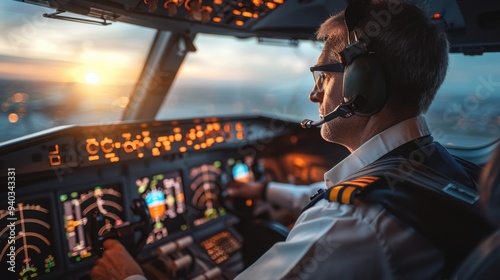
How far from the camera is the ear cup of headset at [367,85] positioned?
3.35 ft

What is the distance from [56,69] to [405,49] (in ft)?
6.03

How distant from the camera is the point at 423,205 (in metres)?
0.82

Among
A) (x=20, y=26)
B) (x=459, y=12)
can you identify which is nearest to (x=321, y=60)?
(x=459, y=12)

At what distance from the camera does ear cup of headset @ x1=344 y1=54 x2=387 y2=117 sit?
3.35ft

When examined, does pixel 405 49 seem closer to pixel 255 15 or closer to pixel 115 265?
pixel 255 15

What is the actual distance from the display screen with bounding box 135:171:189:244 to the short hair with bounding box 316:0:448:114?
1.48m

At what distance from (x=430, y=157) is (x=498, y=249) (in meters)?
0.47

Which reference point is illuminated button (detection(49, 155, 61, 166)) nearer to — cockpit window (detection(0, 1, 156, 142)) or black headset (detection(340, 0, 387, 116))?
cockpit window (detection(0, 1, 156, 142))

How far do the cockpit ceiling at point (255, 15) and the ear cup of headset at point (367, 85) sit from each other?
0.61 meters

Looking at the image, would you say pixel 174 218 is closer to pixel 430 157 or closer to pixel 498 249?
pixel 430 157

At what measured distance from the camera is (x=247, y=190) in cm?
247

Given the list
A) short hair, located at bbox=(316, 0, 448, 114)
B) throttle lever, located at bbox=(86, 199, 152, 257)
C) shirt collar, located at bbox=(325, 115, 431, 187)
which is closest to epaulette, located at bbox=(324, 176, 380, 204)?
shirt collar, located at bbox=(325, 115, 431, 187)

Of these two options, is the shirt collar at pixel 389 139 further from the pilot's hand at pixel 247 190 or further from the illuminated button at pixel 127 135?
the pilot's hand at pixel 247 190

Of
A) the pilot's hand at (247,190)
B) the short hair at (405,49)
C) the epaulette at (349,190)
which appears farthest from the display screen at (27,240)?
the short hair at (405,49)
